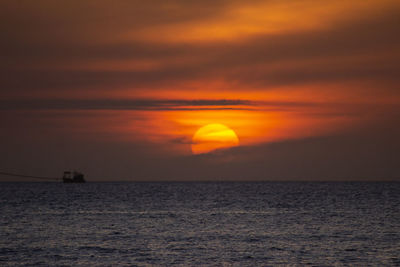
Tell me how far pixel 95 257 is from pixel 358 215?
176 ft

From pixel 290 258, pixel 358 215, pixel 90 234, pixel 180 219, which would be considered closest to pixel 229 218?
pixel 180 219

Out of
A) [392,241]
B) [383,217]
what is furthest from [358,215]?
[392,241]

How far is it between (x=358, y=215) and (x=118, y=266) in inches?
2176

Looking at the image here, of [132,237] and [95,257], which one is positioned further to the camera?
[132,237]

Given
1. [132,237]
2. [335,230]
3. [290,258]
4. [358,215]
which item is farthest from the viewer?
[358,215]

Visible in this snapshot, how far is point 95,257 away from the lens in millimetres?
42406

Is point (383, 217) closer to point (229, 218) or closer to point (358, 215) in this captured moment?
point (358, 215)

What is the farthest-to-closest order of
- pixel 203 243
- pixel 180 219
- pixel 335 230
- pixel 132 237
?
pixel 180 219
pixel 335 230
pixel 132 237
pixel 203 243

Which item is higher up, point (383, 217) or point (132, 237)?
point (383, 217)

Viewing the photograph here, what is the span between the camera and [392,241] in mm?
51250

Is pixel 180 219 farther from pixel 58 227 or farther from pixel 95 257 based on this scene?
pixel 95 257

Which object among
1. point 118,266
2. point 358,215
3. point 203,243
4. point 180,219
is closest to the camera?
point 118,266

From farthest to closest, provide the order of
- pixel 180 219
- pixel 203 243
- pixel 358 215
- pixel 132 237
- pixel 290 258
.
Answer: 1. pixel 358 215
2. pixel 180 219
3. pixel 132 237
4. pixel 203 243
5. pixel 290 258

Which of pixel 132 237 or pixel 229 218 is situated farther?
pixel 229 218
